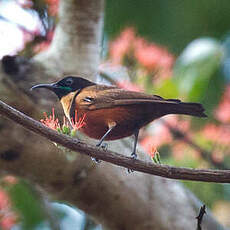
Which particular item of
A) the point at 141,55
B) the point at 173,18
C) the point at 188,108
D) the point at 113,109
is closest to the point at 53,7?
the point at 141,55

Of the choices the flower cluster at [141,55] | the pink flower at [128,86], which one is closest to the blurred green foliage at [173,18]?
the flower cluster at [141,55]

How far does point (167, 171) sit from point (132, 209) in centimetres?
119

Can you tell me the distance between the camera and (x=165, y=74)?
2.54 meters

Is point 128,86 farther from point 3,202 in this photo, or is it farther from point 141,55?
point 3,202

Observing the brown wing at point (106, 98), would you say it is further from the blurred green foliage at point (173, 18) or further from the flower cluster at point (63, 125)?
the blurred green foliage at point (173, 18)

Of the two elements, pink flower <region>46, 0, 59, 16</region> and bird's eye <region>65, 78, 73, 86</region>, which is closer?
bird's eye <region>65, 78, 73, 86</region>

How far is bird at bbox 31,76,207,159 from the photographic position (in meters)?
1.76

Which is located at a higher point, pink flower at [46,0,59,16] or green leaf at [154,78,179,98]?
pink flower at [46,0,59,16]

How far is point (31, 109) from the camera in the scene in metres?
2.42

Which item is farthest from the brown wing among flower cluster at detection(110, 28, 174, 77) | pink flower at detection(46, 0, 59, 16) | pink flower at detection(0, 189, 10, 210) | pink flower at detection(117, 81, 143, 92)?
pink flower at detection(0, 189, 10, 210)

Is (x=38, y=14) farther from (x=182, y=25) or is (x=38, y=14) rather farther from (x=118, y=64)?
(x=182, y=25)

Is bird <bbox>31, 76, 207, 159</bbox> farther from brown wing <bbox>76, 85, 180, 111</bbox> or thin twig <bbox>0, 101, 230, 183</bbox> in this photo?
thin twig <bbox>0, 101, 230, 183</bbox>

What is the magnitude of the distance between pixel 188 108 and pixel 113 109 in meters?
0.31

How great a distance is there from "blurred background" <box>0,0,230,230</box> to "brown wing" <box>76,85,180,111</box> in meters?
0.18
